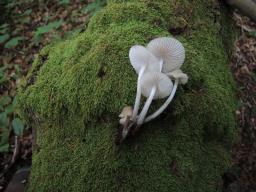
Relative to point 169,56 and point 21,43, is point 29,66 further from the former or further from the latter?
point 169,56

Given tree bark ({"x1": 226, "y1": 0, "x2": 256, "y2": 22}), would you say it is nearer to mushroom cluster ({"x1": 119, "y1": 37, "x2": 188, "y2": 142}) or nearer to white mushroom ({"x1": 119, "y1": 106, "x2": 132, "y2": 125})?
mushroom cluster ({"x1": 119, "y1": 37, "x2": 188, "y2": 142})

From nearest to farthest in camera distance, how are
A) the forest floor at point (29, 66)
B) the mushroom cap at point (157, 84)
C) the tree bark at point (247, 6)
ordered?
the mushroom cap at point (157, 84) < the tree bark at point (247, 6) < the forest floor at point (29, 66)

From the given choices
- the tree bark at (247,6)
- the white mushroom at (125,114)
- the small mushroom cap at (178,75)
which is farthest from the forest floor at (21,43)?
the tree bark at (247,6)

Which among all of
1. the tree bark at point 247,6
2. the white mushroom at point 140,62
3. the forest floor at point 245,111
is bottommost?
the forest floor at point 245,111

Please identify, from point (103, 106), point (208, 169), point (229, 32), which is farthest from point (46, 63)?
point (229, 32)

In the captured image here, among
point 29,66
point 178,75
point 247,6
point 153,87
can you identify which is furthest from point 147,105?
point 29,66

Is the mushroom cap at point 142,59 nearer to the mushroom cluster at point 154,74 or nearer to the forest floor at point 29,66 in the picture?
the mushroom cluster at point 154,74
